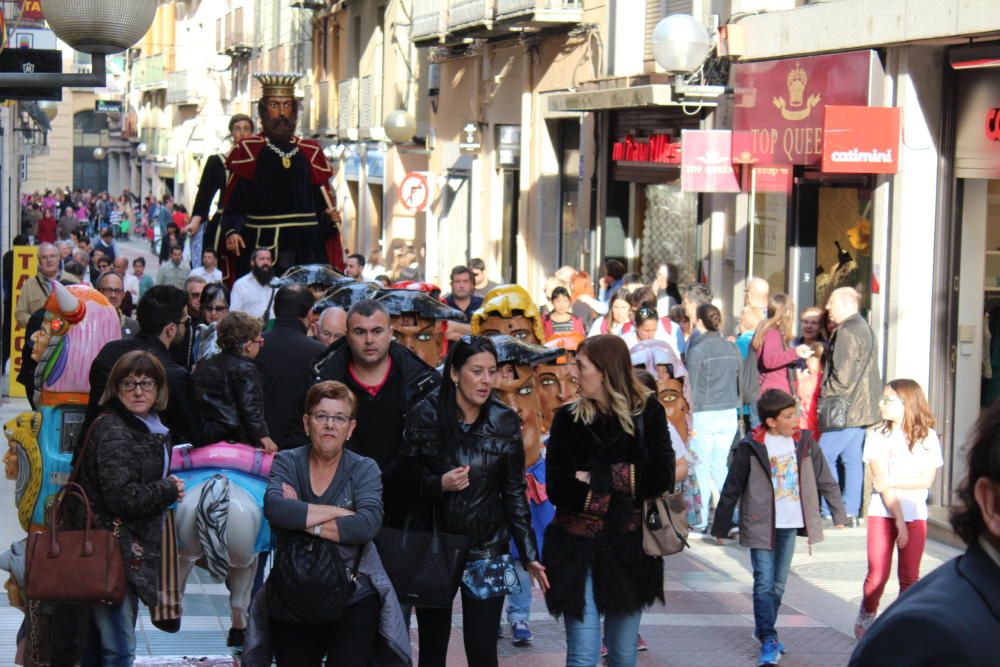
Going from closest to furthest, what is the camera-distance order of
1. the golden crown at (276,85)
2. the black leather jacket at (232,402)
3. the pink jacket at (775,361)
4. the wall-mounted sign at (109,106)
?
the black leather jacket at (232,402) → the golden crown at (276,85) → the pink jacket at (775,361) → the wall-mounted sign at (109,106)

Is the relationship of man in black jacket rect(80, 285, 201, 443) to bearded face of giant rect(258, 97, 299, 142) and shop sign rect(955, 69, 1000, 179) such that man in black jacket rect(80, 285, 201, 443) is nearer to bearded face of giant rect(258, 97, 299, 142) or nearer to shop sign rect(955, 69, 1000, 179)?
bearded face of giant rect(258, 97, 299, 142)

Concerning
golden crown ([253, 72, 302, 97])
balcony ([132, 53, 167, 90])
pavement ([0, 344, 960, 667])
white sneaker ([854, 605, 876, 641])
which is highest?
balcony ([132, 53, 167, 90])

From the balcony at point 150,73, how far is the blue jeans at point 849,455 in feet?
195

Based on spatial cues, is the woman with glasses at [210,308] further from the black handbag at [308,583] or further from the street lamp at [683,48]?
the street lamp at [683,48]

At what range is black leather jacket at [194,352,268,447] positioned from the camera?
26.1 ft

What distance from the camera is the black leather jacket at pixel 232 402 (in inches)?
313

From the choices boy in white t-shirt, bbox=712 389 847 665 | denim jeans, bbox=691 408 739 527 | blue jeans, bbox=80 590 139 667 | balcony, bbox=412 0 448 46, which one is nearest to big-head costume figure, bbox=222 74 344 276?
denim jeans, bbox=691 408 739 527

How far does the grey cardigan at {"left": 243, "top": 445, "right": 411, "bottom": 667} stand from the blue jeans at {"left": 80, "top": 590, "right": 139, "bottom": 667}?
92 cm

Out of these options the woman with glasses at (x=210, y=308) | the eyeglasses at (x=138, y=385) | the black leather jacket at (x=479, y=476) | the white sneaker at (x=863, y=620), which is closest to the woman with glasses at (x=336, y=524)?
the black leather jacket at (x=479, y=476)

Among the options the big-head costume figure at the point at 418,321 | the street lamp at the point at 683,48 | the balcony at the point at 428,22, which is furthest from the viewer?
the balcony at the point at 428,22

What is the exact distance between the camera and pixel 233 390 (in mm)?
8023

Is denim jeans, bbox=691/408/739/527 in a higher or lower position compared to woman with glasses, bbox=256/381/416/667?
lower

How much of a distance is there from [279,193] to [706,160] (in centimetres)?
554

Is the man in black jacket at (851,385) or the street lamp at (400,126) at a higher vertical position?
the street lamp at (400,126)
